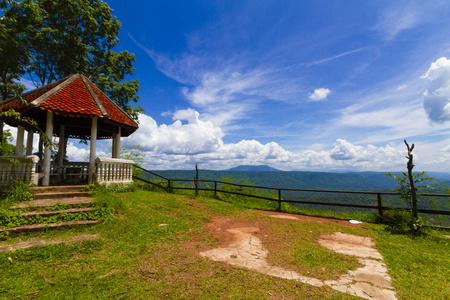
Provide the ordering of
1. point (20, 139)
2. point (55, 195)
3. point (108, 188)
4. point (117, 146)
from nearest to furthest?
1. point (55, 195)
2. point (108, 188)
3. point (20, 139)
4. point (117, 146)

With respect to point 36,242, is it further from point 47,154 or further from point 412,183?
point 412,183

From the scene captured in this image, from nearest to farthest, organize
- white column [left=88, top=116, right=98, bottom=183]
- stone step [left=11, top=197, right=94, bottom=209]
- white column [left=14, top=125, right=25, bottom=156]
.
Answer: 1. stone step [left=11, top=197, right=94, bottom=209]
2. white column [left=88, top=116, right=98, bottom=183]
3. white column [left=14, top=125, right=25, bottom=156]

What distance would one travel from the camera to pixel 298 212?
8859mm

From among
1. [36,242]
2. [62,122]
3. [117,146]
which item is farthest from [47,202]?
[62,122]

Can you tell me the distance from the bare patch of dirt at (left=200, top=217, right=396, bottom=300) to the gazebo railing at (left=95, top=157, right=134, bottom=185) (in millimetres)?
5862

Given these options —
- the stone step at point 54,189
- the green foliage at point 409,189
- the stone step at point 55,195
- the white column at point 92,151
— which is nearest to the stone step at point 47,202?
the stone step at point 55,195

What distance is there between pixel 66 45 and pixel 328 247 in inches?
782

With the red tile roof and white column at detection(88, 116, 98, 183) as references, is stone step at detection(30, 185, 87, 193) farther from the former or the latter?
the red tile roof

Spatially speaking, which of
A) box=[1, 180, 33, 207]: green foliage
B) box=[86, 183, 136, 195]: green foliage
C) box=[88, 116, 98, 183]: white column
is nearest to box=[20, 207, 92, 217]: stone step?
box=[1, 180, 33, 207]: green foliage

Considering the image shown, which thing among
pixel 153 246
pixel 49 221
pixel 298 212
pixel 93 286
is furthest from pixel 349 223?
pixel 49 221

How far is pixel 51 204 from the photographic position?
595 centimetres

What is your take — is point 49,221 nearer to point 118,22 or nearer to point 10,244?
point 10,244

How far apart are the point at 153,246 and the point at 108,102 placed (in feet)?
30.6

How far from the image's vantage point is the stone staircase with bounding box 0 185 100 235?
4859mm
